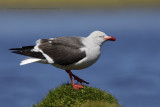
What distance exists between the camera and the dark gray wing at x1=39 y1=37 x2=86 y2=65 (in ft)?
29.7

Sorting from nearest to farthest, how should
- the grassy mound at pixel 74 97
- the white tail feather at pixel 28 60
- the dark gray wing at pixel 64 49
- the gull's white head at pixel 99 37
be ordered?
the grassy mound at pixel 74 97, the dark gray wing at pixel 64 49, the gull's white head at pixel 99 37, the white tail feather at pixel 28 60

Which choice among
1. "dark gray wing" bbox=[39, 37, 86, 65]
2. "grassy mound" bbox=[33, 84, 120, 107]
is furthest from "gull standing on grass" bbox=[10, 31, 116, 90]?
"grassy mound" bbox=[33, 84, 120, 107]

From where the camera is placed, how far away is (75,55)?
9.05 m

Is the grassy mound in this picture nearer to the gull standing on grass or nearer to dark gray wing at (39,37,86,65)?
the gull standing on grass

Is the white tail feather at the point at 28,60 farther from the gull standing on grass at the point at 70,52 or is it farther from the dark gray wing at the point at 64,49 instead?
the dark gray wing at the point at 64,49

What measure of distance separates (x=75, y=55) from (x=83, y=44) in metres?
0.42

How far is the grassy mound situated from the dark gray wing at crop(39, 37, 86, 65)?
83cm

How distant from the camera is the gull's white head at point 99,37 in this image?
30.4 feet

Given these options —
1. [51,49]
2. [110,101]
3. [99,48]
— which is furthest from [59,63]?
[110,101]

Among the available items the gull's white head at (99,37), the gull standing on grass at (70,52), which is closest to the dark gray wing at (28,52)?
the gull standing on grass at (70,52)

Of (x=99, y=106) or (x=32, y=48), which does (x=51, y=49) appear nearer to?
(x=32, y=48)

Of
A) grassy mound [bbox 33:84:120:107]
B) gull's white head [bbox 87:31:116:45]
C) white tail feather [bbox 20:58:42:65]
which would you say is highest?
gull's white head [bbox 87:31:116:45]

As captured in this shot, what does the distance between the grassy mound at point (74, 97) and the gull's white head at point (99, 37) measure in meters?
1.38

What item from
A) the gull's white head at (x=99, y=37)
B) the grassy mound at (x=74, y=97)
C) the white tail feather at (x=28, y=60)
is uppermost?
the gull's white head at (x=99, y=37)
